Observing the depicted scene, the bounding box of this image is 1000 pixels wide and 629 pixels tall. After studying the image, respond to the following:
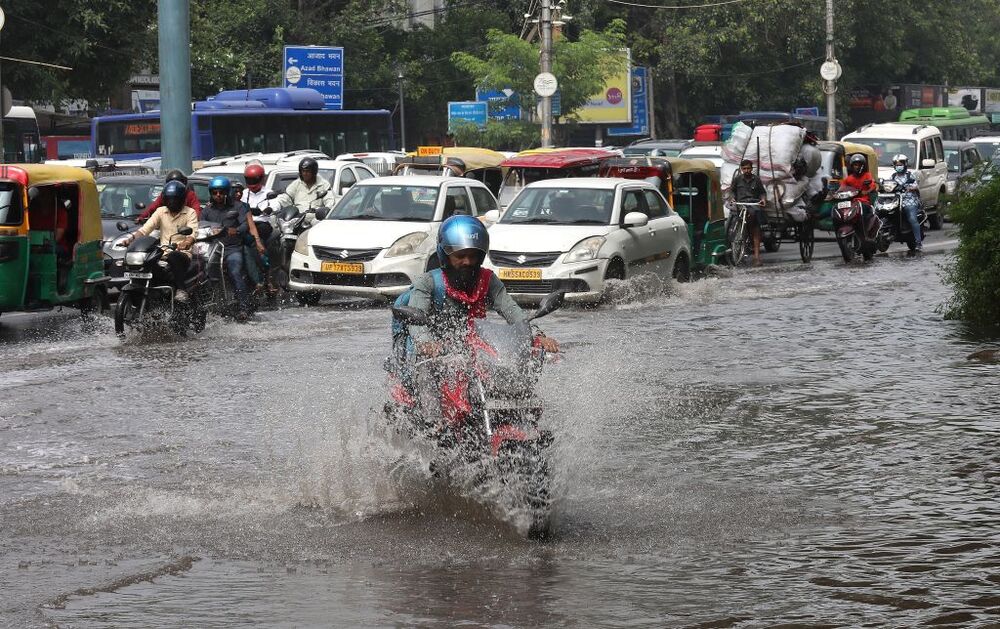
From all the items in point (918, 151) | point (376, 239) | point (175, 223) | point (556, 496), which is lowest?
point (556, 496)

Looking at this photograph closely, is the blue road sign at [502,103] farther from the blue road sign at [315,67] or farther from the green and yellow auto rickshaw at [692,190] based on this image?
the green and yellow auto rickshaw at [692,190]

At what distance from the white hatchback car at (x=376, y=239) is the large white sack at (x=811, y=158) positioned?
7672 mm

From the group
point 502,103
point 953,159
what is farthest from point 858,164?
point 502,103

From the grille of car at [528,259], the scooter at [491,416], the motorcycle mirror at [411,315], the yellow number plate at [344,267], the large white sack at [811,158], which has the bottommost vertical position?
the scooter at [491,416]

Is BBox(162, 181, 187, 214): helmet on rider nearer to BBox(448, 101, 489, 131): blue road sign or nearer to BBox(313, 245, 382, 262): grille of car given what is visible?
BBox(313, 245, 382, 262): grille of car

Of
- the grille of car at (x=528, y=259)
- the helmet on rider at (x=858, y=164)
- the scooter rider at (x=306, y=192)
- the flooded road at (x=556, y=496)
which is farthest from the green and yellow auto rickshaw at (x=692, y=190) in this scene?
the flooded road at (x=556, y=496)

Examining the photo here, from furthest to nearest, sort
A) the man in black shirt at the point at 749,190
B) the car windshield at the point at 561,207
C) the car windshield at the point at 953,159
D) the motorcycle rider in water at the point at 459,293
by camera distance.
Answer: the car windshield at the point at 953,159, the man in black shirt at the point at 749,190, the car windshield at the point at 561,207, the motorcycle rider in water at the point at 459,293

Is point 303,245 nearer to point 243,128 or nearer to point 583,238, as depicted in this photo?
point 583,238

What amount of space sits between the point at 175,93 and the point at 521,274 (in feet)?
33.4

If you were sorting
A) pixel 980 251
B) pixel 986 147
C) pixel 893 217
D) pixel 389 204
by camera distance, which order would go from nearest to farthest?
pixel 980 251 → pixel 389 204 → pixel 893 217 → pixel 986 147

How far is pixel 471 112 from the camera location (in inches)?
1844

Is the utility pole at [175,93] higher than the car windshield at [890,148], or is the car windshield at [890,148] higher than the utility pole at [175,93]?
the utility pole at [175,93]

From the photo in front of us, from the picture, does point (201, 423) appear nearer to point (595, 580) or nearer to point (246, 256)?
point (595, 580)

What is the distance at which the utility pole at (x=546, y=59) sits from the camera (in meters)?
36.7
